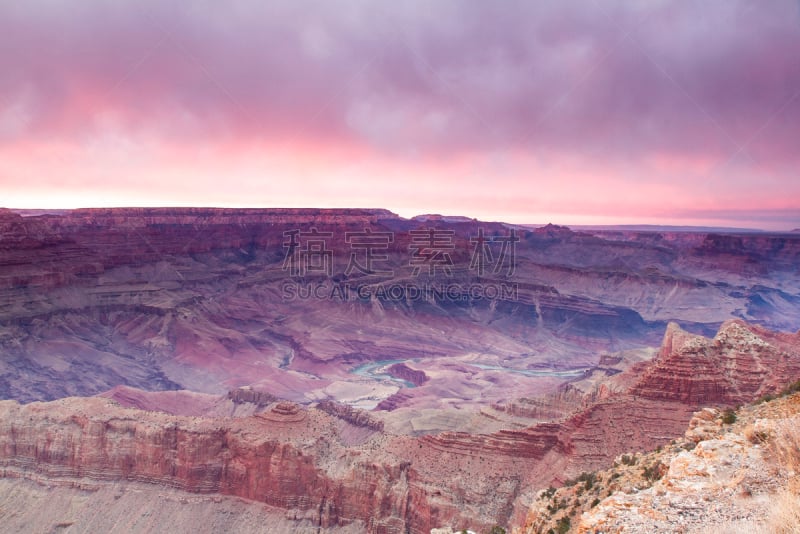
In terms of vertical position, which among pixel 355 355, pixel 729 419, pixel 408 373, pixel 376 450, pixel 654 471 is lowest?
pixel 355 355

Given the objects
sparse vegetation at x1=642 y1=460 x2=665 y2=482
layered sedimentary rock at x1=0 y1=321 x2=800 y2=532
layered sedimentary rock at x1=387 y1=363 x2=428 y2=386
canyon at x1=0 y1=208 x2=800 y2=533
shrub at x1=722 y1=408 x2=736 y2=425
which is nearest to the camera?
sparse vegetation at x1=642 y1=460 x2=665 y2=482

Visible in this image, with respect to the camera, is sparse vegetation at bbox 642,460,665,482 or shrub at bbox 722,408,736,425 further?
shrub at bbox 722,408,736,425

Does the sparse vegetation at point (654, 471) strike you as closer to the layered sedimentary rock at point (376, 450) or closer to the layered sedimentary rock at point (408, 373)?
the layered sedimentary rock at point (376, 450)

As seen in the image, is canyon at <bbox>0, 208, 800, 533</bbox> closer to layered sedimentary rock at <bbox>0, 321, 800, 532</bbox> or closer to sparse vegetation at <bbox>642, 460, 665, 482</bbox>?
layered sedimentary rock at <bbox>0, 321, 800, 532</bbox>

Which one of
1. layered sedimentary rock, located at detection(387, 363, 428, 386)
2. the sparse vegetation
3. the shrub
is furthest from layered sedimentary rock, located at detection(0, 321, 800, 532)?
layered sedimentary rock, located at detection(387, 363, 428, 386)

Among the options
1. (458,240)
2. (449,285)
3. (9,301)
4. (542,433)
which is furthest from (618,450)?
(458,240)

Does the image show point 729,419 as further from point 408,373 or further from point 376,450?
point 408,373

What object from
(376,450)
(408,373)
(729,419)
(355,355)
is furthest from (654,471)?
(355,355)

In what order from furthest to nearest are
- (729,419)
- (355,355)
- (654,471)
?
(355,355) → (729,419) → (654,471)

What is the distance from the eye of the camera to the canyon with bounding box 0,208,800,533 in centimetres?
2453

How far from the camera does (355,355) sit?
8631 centimetres

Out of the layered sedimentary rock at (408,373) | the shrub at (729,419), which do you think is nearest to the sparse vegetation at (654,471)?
the shrub at (729,419)

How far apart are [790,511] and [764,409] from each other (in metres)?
8.76

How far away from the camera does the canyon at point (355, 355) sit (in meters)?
24.5
